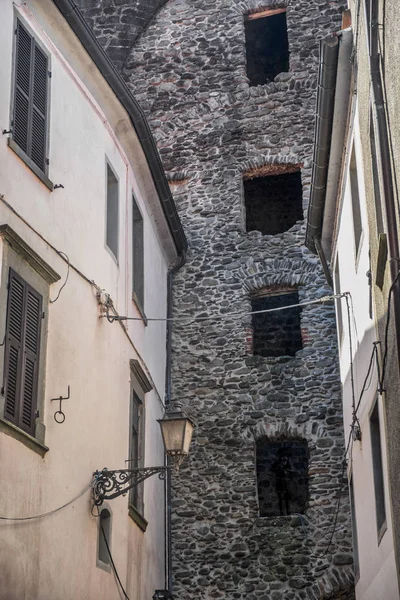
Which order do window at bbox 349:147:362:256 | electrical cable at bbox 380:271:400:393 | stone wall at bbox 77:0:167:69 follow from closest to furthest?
electrical cable at bbox 380:271:400:393 < window at bbox 349:147:362:256 < stone wall at bbox 77:0:167:69

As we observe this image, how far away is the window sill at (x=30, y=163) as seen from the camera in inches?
356

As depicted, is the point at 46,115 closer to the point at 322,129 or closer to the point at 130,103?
the point at 130,103

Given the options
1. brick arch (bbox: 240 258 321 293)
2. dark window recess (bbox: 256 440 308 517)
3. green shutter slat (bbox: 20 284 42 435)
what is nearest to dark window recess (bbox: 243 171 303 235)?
brick arch (bbox: 240 258 321 293)

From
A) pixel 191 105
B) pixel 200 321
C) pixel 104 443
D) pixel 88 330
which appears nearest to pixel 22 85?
pixel 88 330

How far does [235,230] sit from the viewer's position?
56.1 ft

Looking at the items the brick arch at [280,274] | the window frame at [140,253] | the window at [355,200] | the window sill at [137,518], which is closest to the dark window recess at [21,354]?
the window sill at [137,518]

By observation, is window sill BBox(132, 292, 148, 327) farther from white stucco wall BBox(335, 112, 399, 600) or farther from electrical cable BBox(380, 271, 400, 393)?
electrical cable BBox(380, 271, 400, 393)

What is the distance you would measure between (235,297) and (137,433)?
168 inches

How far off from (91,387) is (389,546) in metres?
3.75

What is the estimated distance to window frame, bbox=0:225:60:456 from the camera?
834 cm

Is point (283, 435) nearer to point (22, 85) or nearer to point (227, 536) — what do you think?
point (227, 536)

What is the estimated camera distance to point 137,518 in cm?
1234

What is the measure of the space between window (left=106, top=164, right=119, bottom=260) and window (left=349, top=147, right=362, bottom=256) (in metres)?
3.06

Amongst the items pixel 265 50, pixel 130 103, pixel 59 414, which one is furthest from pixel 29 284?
pixel 265 50
